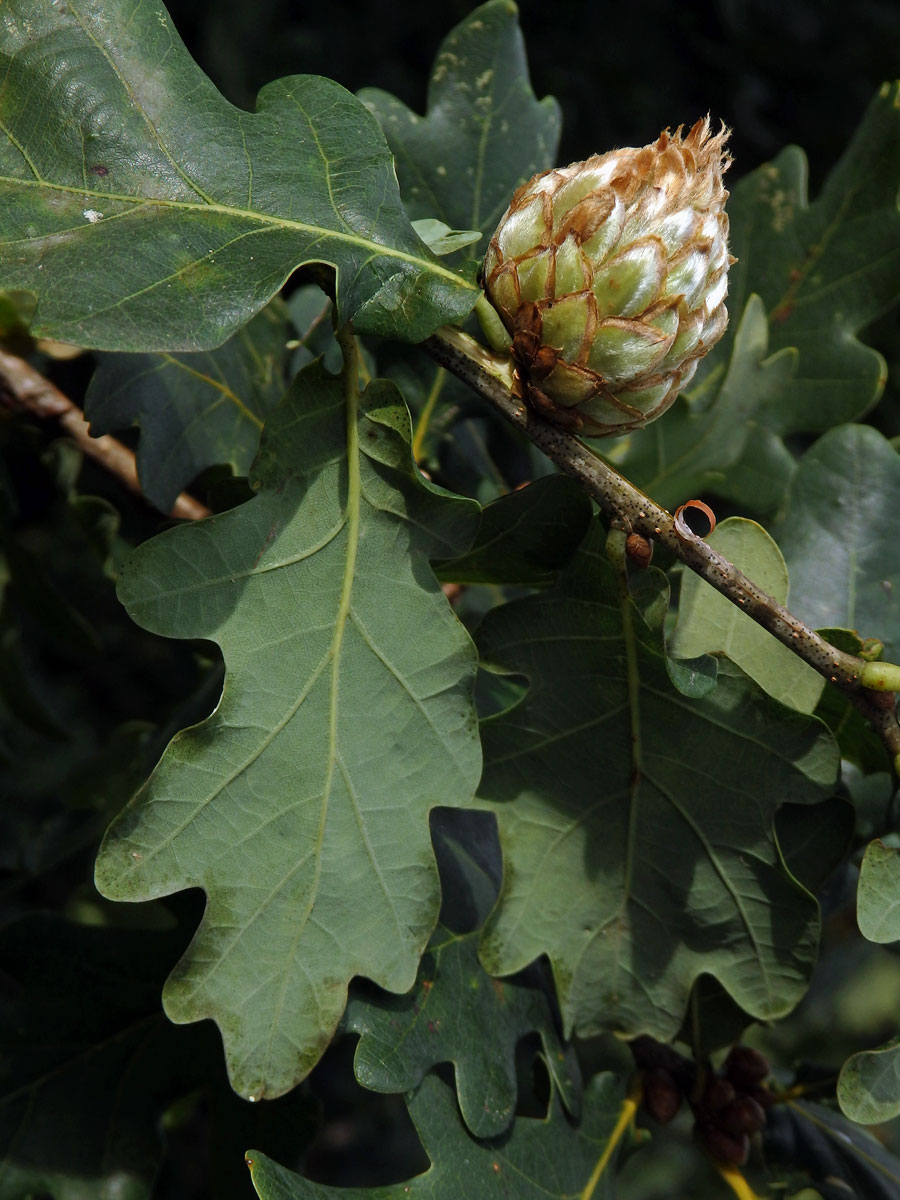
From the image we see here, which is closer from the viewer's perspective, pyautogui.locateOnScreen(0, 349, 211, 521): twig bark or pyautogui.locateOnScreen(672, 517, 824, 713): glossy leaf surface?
pyautogui.locateOnScreen(672, 517, 824, 713): glossy leaf surface

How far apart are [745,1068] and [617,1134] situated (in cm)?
20

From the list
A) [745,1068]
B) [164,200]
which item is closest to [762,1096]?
[745,1068]

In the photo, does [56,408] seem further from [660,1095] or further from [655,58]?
[655,58]

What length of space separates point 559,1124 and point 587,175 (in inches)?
33.1

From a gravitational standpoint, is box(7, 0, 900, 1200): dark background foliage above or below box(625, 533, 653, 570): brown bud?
below

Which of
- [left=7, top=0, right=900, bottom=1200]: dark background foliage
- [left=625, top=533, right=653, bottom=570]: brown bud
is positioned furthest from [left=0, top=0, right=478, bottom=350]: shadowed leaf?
[left=7, top=0, right=900, bottom=1200]: dark background foliage

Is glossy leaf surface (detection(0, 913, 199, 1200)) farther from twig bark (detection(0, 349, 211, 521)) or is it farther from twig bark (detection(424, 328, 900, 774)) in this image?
twig bark (detection(424, 328, 900, 774))

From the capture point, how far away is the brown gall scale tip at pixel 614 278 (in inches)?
30.4

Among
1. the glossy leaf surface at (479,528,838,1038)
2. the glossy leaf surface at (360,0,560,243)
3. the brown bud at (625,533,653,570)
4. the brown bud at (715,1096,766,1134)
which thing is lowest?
the brown bud at (715,1096,766,1134)

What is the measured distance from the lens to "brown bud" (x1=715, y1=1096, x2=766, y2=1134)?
1.19 meters

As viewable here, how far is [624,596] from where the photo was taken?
0.88 m

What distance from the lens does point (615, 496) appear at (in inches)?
32.8

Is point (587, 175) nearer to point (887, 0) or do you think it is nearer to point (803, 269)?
point (803, 269)

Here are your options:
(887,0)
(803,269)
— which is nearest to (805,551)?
(803,269)
